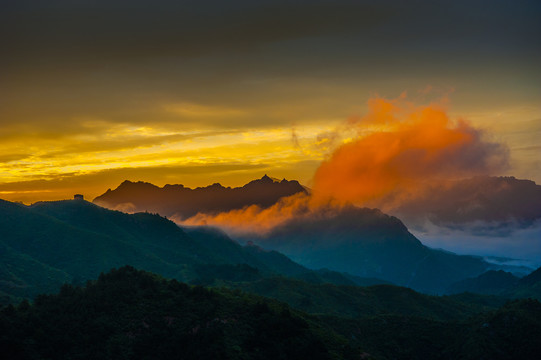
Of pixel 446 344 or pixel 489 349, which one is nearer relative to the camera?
pixel 489 349

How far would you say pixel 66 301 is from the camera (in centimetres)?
14538

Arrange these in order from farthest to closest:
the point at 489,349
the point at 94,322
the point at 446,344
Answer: the point at 446,344, the point at 489,349, the point at 94,322

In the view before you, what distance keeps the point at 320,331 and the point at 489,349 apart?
6314cm

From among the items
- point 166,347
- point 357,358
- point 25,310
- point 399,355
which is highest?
point 25,310

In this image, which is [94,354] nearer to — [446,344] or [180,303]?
[180,303]

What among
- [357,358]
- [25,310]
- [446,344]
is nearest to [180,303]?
[25,310]

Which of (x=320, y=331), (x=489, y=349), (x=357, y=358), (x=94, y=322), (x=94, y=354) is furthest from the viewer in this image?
(x=489, y=349)

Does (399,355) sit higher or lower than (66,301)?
lower

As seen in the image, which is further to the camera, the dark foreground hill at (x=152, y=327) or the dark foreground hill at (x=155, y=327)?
the dark foreground hill at (x=155, y=327)

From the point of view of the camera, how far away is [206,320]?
14300cm

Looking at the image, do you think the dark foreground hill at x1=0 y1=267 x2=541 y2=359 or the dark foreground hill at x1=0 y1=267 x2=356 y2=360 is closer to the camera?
the dark foreground hill at x1=0 y1=267 x2=356 y2=360

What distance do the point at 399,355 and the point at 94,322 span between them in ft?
358

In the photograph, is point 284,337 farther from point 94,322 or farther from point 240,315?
point 94,322

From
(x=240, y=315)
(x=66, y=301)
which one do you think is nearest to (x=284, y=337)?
(x=240, y=315)
